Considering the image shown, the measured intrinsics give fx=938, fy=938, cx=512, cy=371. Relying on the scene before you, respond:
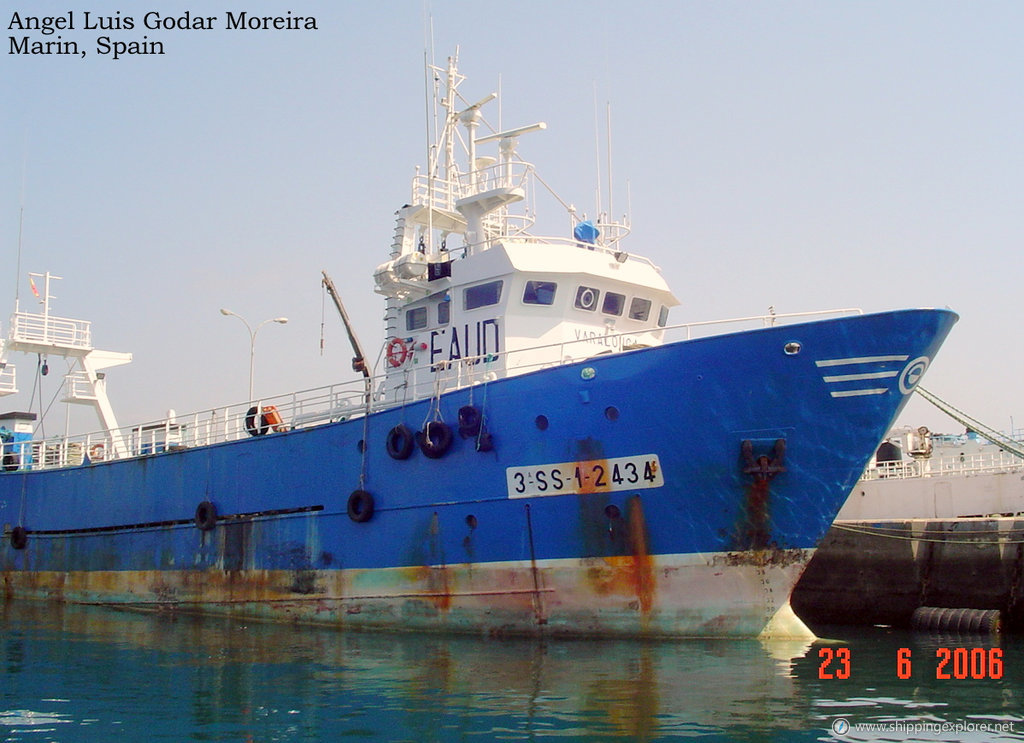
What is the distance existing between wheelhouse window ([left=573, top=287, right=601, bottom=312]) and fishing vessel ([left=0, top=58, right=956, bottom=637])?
0.05 metres

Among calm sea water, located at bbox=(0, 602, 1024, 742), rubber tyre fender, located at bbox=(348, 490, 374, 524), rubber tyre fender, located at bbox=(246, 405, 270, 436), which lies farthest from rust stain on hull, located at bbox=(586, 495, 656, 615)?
rubber tyre fender, located at bbox=(246, 405, 270, 436)

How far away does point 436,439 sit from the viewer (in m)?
14.6

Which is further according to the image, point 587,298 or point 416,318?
point 416,318

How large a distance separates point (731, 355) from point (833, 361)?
129 centimetres

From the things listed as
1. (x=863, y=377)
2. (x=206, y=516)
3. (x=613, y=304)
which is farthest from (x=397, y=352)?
(x=863, y=377)

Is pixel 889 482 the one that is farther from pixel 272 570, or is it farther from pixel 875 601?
pixel 272 570

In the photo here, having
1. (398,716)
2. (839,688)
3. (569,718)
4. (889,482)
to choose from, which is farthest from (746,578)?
(889,482)

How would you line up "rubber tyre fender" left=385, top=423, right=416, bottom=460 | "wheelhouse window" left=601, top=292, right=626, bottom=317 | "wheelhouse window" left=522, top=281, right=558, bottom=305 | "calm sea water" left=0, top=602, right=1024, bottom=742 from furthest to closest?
"wheelhouse window" left=601, top=292, right=626, bottom=317 → "wheelhouse window" left=522, top=281, right=558, bottom=305 → "rubber tyre fender" left=385, top=423, right=416, bottom=460 → "calm sea water" left=0, top=602, right=1024, bottom=742

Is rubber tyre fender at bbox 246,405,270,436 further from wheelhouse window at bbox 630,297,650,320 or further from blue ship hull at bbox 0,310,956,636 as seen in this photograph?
wheelhouse window at bbox 630,297,650,320

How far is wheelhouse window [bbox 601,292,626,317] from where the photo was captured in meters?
16.8

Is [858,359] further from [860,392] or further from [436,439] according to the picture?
[436,439]

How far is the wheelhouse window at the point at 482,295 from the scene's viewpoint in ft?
52.6

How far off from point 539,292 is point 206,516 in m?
8.04

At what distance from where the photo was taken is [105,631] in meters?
16.3
